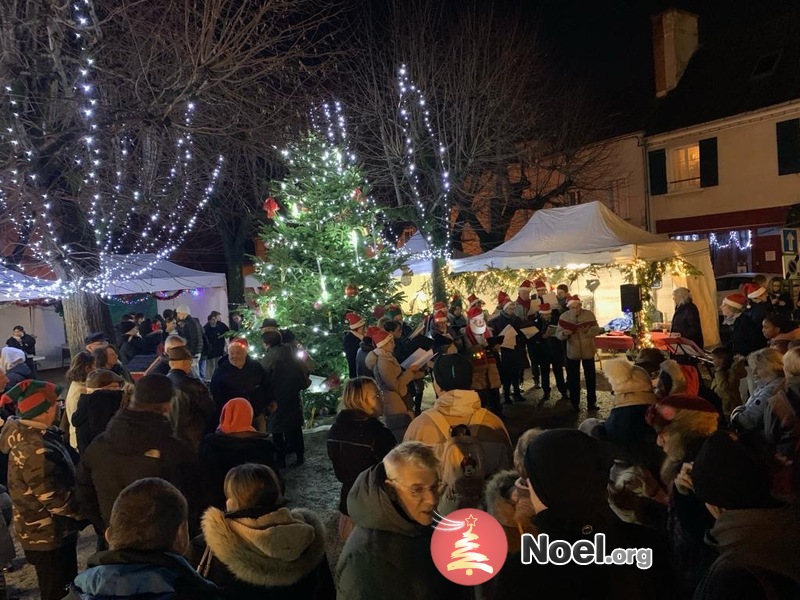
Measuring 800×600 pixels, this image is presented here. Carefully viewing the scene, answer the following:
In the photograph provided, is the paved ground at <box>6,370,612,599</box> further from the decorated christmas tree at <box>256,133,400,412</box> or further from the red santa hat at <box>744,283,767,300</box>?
the red santa hat at <box>744,283,767,300</box>

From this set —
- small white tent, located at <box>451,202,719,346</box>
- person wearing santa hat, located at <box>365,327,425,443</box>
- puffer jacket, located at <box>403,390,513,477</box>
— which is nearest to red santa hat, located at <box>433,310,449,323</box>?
person wearing santa hat, located at <box>365,327,425,443</box>

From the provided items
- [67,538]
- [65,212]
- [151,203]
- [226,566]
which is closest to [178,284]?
[151,203]

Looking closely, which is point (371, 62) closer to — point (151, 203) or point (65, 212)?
point (151, 203)

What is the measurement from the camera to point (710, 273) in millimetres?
14258

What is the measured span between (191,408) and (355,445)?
7.31ft

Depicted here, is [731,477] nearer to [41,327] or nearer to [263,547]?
[263,547]

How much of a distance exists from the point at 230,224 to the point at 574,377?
1938 centimetres

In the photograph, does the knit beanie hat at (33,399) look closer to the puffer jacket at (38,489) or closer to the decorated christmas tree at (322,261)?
the puffer jacket at (38,489)

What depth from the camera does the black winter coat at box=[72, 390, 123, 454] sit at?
4633 millimetres

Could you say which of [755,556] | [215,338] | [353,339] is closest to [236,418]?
[755,556]

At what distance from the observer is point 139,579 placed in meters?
2.01

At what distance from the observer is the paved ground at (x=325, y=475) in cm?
498

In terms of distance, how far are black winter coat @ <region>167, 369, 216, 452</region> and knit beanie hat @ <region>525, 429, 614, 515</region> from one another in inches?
161

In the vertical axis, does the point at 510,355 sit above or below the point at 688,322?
below
